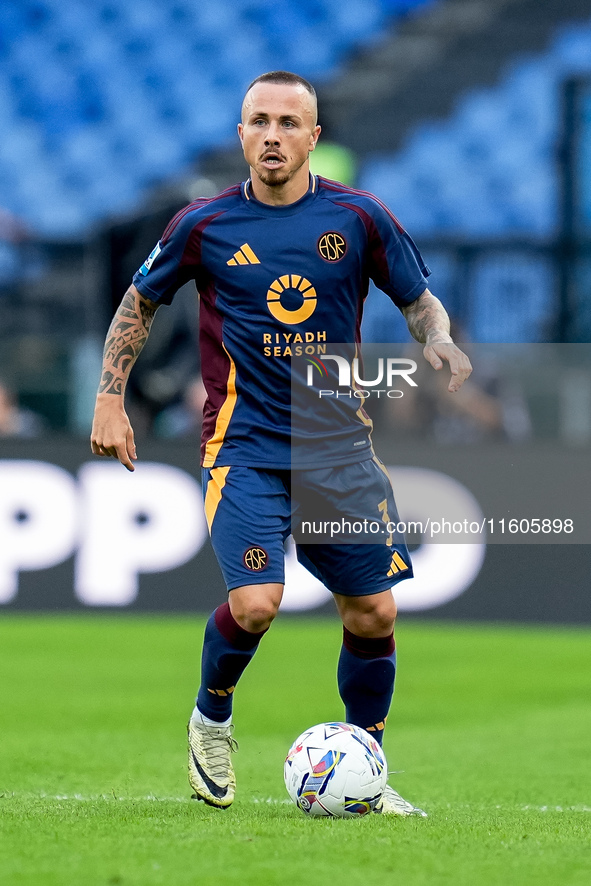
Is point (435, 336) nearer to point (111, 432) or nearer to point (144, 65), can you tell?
point (111, 432)

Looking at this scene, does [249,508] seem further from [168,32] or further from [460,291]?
[168,32]

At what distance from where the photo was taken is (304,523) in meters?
3.96

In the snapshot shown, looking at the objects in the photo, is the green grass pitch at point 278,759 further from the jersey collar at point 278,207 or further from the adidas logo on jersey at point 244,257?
the jersey collar at point 278,207

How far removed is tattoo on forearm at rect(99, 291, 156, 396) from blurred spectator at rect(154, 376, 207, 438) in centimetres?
512

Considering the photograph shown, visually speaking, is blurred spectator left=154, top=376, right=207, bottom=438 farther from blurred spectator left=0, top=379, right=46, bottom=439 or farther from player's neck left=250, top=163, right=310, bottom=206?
player's neck left=250, top=163, right=310, bottom=206

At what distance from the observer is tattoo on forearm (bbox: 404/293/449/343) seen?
402 centimetres

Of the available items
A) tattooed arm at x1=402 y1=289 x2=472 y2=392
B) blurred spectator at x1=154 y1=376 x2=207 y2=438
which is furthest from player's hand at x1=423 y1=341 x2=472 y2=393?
blurred spectator at x1=154 y1=376 x2=207 y2=438

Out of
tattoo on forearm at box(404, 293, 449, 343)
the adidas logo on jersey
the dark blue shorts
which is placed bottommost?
the dark blue shorts

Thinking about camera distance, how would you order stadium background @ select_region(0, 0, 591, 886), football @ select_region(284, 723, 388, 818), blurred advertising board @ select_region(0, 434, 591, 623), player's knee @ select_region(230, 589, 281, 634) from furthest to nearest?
blurred advertising board @ select_region(0, 434, 591, 623), player's knee @ select_region(230, 589, 281, 634), football @ select_region(284, 723, 388, 818), stadium background @ select_region(0, 0, 591, 886)

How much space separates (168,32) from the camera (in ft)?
47.0

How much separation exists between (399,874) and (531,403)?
6205 millimetres

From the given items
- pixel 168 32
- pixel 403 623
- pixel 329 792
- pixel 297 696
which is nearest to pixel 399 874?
pixel 329 792

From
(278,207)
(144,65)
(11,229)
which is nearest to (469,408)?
(11,229)

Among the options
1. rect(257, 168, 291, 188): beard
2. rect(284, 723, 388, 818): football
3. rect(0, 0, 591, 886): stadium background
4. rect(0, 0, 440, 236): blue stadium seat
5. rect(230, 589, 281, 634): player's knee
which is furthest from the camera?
rect(0, 0, 440, 236): blue stadium seat
